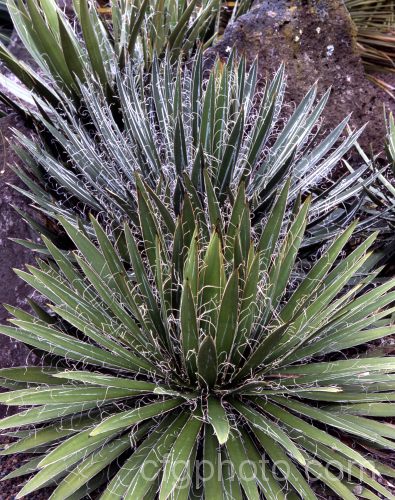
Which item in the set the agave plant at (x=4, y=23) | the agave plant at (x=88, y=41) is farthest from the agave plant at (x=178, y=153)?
the agave plant at (x=4, y=23)

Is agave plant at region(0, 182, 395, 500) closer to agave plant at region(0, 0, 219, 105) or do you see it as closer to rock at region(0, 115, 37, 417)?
rock at region(0, 115, 37, 417)

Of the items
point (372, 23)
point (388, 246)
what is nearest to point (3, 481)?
→ point (388, 246)

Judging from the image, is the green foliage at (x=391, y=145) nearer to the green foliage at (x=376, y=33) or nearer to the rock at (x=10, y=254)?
the rock at (x=10, y=254)

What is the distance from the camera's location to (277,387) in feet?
7.52

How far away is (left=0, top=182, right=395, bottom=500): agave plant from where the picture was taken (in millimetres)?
2162

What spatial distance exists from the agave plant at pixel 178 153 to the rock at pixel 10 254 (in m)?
0.19

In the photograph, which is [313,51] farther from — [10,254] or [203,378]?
[203,378]

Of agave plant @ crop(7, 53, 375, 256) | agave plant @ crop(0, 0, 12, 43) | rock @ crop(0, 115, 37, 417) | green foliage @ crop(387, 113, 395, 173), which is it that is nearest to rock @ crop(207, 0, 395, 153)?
green foliage @ crop(387, 113, 395, 173)

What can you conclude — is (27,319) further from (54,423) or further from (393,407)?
(393,407)

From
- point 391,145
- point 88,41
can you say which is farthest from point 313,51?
point 88,41

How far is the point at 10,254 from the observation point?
11.0ft

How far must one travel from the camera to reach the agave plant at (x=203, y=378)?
216 centimetres

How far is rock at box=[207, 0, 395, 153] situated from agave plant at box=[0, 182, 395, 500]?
1746mm

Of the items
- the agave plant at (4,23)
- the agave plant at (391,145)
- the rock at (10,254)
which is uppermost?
the agave plant at (4,23)
